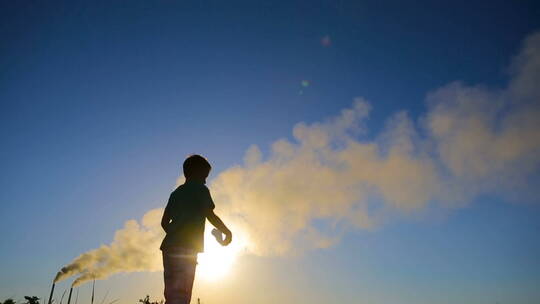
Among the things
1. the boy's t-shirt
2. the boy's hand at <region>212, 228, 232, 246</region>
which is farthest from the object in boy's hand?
the boy's t-shirt

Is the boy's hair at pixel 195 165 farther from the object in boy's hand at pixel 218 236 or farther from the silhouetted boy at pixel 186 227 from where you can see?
the object in boy's hand at pixel 218 236

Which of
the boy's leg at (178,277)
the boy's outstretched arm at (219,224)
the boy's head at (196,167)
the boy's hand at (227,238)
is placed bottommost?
the boy's leg at (178,277)

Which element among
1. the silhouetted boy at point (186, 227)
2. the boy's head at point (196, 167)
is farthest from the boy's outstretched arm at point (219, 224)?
the boy's head at point (196, 167)

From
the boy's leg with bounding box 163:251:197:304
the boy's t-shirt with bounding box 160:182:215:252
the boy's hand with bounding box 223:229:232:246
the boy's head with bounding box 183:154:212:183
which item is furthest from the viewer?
the boy's head with bounding box 183:154:212:183

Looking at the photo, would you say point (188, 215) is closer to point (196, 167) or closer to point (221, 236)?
point (221, 236)

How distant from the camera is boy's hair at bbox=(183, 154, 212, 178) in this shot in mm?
3387

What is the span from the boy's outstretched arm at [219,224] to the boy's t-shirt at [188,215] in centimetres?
5

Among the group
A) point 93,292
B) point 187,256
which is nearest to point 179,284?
point 187,256

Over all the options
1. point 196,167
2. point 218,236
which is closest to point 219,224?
point 218,236

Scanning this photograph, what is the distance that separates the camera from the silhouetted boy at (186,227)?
108 inches

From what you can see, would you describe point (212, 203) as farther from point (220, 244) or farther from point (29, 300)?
point (29, 300)

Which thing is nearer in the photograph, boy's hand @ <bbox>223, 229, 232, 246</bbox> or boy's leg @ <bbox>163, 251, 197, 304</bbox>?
boy's leg @ <bbox>163, 251, 197, 304</bbox>

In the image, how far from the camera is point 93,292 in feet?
22.9

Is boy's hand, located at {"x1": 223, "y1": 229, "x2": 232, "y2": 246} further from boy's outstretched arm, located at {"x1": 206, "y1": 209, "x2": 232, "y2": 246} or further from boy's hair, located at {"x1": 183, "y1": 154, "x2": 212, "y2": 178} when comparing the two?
boy's hair, located at {"x1": 183, "y1": 154, "x2": 212, "y2": 178}
